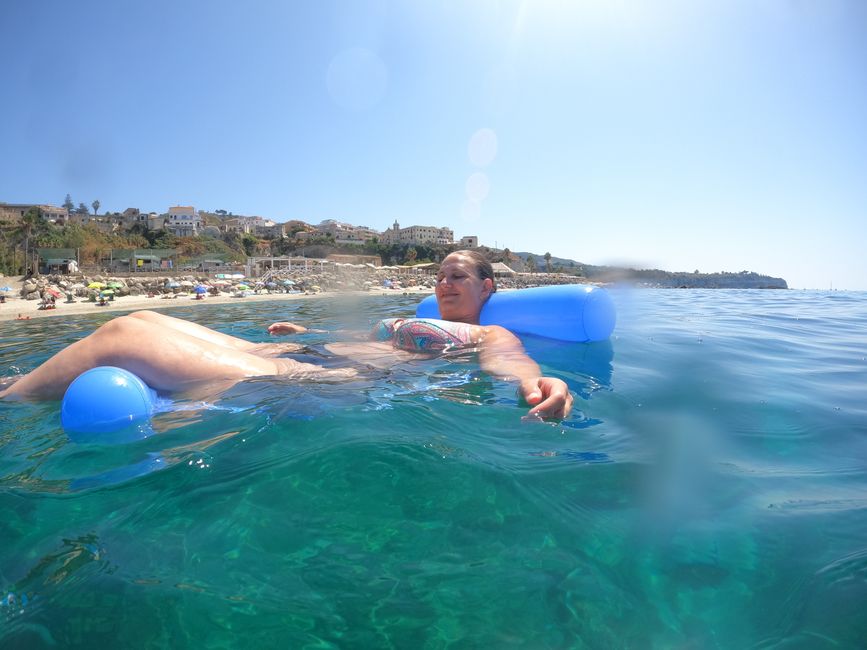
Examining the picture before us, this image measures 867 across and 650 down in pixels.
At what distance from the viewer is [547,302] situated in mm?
4703

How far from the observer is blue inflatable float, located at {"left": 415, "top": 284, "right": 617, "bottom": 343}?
4.58 m

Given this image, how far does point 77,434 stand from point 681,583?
8.98 feet

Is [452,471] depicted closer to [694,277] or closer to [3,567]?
[3,567]

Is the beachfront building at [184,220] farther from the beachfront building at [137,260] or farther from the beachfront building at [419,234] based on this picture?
the beachfront building at [419,234]

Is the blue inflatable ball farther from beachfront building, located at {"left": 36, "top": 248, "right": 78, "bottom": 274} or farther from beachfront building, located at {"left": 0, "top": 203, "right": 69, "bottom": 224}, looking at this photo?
beachfront building, located at {"left": 0, "top": 203, "right": 69, "bottom": 224}

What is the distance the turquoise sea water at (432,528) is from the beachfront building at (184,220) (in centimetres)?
9570

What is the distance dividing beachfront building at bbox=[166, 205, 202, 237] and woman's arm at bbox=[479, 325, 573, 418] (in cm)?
9484

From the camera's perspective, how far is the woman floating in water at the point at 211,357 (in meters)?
2.44

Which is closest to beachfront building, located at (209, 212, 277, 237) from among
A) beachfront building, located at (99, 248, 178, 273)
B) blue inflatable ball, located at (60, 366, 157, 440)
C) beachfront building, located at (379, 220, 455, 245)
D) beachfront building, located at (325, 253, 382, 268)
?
beachfront building, located at (379, 220, 455, 245)

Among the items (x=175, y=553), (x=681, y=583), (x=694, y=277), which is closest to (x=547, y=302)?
(x=681, y=583)

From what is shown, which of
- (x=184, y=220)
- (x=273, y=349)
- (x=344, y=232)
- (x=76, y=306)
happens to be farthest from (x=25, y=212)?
(x=273, y=349)

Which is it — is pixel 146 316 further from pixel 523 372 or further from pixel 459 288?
pixel 459 288

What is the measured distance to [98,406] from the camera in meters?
2.13

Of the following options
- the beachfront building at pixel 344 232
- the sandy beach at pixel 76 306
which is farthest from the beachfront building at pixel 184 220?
the sandy beach at pixel 76 306
